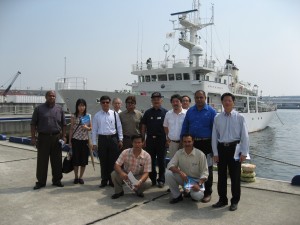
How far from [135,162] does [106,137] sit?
2.92 feet

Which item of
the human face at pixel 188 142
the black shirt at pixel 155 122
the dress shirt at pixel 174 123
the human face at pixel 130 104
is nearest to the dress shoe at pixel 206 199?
the human face at pixel 188 142

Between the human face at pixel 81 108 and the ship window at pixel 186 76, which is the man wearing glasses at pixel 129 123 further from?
the ship window at pixel 186 76

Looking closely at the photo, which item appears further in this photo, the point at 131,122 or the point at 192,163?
the point at 131,122

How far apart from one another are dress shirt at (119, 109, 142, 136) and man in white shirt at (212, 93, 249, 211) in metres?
1.73

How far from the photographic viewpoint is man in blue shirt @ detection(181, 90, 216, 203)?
472 centimetres

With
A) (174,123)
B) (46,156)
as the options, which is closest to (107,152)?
(46,156)

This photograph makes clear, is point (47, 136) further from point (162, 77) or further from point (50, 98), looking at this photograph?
point (162, 77)

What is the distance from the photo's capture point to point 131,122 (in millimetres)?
5703

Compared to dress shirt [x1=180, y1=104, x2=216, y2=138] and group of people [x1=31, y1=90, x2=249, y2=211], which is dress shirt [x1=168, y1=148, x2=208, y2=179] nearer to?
group of people [x1=31, y1=90, x2=249, y2=211]

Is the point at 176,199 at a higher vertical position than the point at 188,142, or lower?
lower

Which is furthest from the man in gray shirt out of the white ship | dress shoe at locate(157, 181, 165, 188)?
the white ship

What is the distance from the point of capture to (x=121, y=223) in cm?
375

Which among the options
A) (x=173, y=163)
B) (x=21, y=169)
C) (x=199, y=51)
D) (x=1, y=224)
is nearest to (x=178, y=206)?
(x=173, y=163)

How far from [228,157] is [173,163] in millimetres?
842
